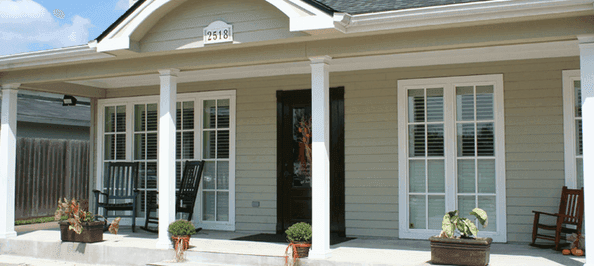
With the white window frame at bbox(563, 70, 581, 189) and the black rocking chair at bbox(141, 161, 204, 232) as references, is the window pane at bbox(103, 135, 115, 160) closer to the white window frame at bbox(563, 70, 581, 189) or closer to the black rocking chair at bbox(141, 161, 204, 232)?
the black rocking chair at bbox(141, 161, 204, 232)

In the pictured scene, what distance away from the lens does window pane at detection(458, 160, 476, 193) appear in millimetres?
5965

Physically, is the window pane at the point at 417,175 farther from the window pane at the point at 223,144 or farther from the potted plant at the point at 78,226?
the potted plant at the point at 78,226

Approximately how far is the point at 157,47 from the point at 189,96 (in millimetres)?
1983

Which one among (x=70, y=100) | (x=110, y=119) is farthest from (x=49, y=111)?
(x=110, y=119)

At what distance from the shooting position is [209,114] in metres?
7.37

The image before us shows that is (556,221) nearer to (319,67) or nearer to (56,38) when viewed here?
(319,67)

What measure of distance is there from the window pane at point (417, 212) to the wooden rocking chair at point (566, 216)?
1.15 m

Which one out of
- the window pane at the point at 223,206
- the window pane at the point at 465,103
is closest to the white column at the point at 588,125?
the window pane at the point at 465,103

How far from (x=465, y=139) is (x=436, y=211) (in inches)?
33.4

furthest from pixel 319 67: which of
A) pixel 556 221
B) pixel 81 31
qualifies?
pixel 81 31

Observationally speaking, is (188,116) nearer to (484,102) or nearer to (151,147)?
(151,147)

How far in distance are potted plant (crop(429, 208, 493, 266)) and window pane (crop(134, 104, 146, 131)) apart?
4.81 metres

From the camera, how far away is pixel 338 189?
6547mm

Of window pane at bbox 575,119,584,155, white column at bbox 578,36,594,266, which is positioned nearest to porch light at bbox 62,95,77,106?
window pane at bbox 575,119,584,155
